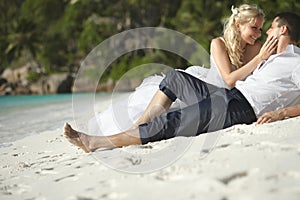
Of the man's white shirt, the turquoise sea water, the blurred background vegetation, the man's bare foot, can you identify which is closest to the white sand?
the man's bare foot

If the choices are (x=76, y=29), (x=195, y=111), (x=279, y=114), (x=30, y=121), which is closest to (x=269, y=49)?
(x=279, y=114)

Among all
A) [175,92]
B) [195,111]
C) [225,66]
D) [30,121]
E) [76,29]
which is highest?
[76,29]

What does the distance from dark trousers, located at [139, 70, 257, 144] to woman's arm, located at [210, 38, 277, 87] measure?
4.8 inches

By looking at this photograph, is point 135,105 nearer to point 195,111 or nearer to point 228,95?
point 195,111

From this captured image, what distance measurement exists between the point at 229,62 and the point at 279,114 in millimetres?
508

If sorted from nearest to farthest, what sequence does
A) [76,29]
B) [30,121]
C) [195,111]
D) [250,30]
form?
[195,111] < [250,30] < [30,121] < [76,29]

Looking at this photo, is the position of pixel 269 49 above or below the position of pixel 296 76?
above

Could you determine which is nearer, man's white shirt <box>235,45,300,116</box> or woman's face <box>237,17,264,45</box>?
man's white shirt <box>235,45,300,116</box>

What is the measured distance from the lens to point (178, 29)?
18.9 metres

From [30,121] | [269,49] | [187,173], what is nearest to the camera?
[187,173]

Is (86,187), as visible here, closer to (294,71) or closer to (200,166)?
(200,166)

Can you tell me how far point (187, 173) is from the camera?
67.0 inches

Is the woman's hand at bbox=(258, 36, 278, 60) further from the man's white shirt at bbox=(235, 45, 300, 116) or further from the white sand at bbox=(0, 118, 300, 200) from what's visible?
the white sand at bbox=(0, 118, 300, 200)

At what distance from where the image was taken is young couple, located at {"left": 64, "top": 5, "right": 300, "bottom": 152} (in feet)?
8.04
